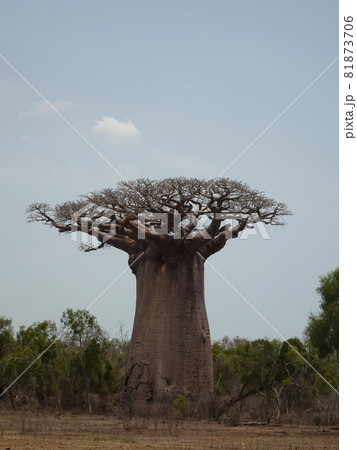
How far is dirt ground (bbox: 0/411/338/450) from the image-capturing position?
799cm

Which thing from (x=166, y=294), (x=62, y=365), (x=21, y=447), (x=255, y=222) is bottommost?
(x=21, y=447)

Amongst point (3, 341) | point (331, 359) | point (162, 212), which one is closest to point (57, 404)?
point (3, 341)

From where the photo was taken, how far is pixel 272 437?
31.1ft

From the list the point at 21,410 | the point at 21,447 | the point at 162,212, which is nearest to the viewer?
the point at 21,447

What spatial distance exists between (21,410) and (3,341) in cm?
225

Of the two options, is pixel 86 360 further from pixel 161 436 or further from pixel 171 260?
pixel 161 436

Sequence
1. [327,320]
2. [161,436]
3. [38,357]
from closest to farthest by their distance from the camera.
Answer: [161,436] → [327,320] → [38,357]

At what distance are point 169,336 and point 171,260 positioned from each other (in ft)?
5.04

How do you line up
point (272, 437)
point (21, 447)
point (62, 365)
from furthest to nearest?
point (62, 365)
point (272, 437)
point (21, 447)

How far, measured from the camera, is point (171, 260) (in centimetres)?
1407

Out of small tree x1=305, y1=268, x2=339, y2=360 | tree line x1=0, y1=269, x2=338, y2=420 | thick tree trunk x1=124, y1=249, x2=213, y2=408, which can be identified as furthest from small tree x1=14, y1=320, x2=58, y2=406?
small tree x1=305, y1=268, x2=339, y2=360

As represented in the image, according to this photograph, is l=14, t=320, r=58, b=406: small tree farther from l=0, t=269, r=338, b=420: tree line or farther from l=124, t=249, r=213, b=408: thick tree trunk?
l=124, t=249, r=213, b=408: thick tree trunk

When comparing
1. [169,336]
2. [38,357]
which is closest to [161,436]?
[169,336]

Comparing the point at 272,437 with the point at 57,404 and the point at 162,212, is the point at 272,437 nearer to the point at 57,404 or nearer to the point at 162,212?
the point at 162,212
